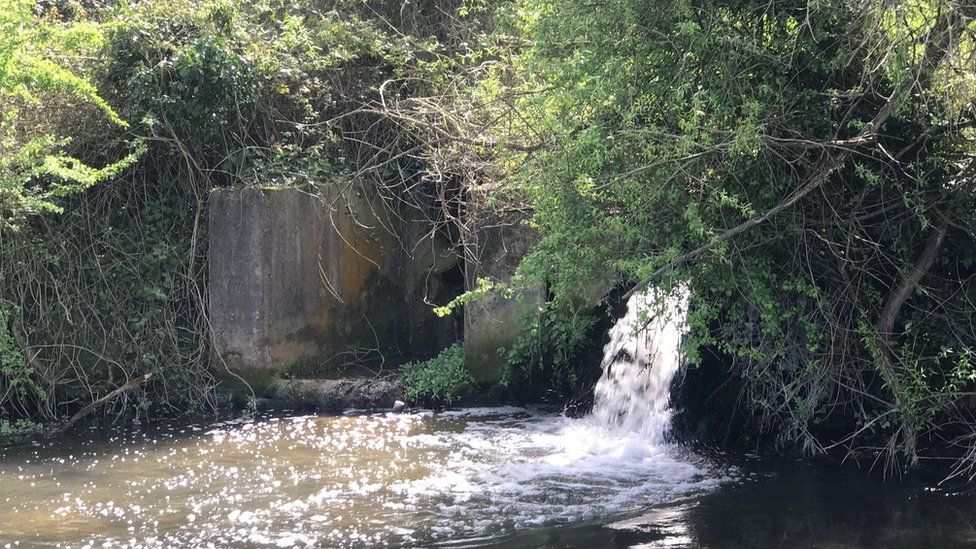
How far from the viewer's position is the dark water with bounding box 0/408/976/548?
6.37m

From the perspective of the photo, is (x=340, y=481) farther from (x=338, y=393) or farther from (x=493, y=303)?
(x=493, y=303)

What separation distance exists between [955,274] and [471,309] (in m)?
4.45

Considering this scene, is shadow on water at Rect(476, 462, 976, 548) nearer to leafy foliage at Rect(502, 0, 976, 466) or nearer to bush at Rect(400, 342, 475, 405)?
leafy foliage at Rect(502, 0, 976, 466)

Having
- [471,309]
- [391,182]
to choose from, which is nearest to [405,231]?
[391,182]

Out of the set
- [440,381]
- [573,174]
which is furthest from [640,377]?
[573,174]

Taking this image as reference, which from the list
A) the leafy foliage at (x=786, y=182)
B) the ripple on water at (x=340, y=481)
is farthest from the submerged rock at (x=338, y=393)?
the leafy foliage at (x=786, y=182)

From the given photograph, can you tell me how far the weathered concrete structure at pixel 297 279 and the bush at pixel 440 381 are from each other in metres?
0.82

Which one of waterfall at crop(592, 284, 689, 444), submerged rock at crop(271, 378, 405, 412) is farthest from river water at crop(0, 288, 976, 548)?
submerged rock at crop(271, 378, 405, 412)

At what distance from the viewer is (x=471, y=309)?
10.3m

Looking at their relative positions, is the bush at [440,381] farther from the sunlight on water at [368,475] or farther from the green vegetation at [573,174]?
the sunlight on water at [368,475]

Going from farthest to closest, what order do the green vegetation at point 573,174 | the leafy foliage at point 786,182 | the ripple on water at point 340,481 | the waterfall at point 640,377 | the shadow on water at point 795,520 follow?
the waterfall at point 640,377
the green vegetation at point 573,174
the leafy foliage at point 786,182
the ripple on water at point 340,481
the shadow on water at point 795,520

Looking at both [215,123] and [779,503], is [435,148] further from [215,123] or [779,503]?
[779,503]

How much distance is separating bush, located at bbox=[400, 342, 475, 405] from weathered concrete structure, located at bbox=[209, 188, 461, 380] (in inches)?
32.1

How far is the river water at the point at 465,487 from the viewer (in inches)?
252
